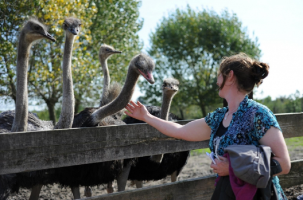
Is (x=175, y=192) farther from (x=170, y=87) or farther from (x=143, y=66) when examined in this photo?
(x=170, y=87)

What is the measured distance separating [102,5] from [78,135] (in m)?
12.8

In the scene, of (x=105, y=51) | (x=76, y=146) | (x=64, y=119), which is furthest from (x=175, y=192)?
(x=105, y=51)

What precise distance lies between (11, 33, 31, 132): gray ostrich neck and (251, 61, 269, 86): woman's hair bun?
253 centimetres

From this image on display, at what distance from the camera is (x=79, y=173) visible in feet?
12.0

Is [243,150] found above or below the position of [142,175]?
above

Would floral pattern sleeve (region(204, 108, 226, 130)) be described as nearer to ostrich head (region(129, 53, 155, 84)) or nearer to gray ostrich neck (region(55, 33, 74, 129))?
ostrich head (region(129, 53, 155, 84))

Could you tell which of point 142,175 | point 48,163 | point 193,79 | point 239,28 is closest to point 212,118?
point 48,163

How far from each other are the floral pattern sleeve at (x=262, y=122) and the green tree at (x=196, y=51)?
2239cm

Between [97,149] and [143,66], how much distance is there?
1468 mm

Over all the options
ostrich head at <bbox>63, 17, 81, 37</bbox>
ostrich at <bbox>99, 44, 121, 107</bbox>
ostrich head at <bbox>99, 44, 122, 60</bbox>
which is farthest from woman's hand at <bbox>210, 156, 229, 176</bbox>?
ostrich head at <bbox>99, 44, 122, 60</bbox>

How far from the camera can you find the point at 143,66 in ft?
12.7

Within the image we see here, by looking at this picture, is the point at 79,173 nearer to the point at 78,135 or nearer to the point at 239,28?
the point at 78,135

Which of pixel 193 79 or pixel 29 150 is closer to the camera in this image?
pixel 29 150

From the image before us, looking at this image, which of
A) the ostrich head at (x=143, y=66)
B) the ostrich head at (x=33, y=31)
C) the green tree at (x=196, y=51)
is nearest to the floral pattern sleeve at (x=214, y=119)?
the ostrich head at (x=143, y=66)
